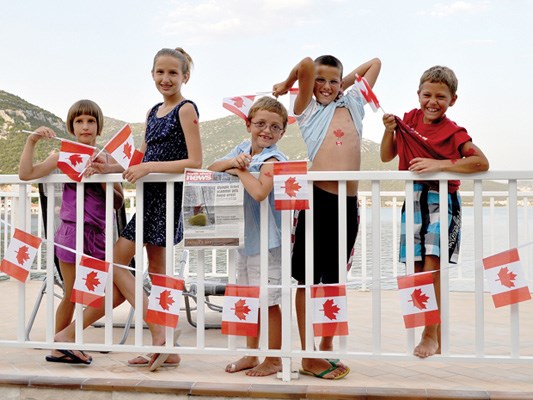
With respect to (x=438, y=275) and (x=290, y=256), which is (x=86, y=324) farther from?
(x=438, y=275)

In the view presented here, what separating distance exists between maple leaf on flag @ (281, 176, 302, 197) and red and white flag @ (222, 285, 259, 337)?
46 centimetres

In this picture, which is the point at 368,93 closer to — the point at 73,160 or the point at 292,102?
the point at 292,102

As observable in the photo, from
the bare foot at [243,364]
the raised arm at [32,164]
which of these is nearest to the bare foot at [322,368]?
the bare foot at [243,364]

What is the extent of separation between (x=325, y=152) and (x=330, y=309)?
29.7 inches

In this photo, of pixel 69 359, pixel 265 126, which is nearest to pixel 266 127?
pixel 265 126

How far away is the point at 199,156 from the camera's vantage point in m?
2.94

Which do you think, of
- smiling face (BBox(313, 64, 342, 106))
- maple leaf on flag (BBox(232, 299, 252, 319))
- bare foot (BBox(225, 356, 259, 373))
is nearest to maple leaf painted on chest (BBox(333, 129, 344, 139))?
smiling face (BBox(313, 64, 342, 106))

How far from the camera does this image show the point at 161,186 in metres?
3.10

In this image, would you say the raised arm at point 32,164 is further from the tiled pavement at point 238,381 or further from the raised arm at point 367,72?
the raised arm at point 367,72

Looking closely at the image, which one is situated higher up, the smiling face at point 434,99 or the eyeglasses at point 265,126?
the smiling face at point 434,99

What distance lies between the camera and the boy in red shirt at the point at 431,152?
2.89m

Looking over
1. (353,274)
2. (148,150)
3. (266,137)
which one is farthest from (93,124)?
(353,274)

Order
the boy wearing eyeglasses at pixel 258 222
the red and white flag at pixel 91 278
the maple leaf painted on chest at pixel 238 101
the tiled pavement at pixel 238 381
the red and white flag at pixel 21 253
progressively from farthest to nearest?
1. the maple leaf painted on chest at pixel 238 101
2. the red and white flag at pixel 21 253
3. the red and white flag at pixel 91 278
4. the boy wearing eyeglasses at pixel 258 222
5. the tiled pavement at pixel 238 381

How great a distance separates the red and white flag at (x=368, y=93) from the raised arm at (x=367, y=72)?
0.46 feet
